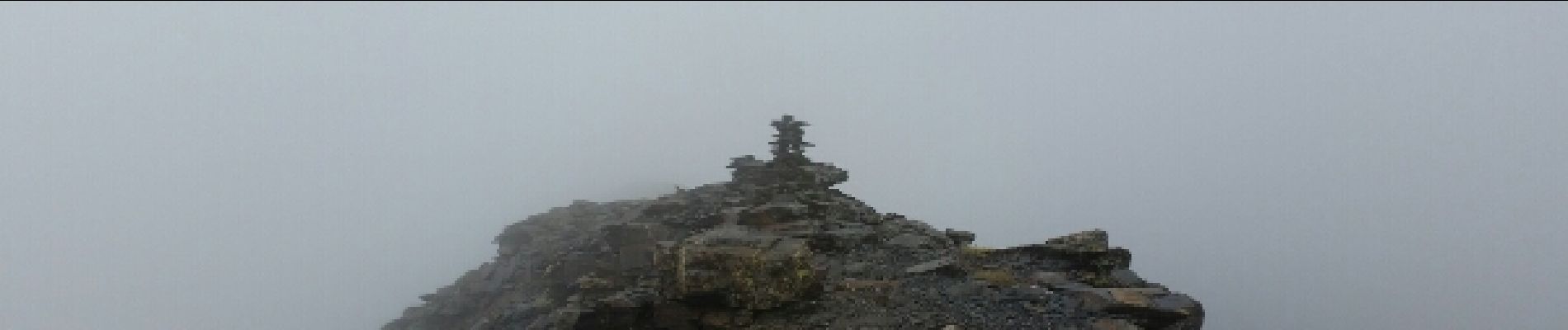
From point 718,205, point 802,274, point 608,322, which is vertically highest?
point 718,205

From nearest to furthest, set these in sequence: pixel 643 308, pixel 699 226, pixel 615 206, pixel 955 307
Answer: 1. pixel 955 307
2. pixel 643 308
3. pixel 699 226
4. pixel 615 206

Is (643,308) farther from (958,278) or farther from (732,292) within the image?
(958,278)

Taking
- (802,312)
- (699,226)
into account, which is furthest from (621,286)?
(802,312)

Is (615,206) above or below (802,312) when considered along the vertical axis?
above

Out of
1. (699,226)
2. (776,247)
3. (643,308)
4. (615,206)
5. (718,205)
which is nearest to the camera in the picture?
(643,308)

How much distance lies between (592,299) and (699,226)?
606 cm

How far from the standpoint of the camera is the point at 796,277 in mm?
20156

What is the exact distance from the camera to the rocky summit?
1877 cm

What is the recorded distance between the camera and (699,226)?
90.7 feet

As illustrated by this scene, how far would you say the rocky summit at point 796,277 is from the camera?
18766 millimetres

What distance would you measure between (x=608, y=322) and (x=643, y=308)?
1004 mm

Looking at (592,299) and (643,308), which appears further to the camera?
(592,299)

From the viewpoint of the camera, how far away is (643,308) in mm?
20703

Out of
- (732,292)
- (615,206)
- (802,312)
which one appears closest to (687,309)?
(732,292)
